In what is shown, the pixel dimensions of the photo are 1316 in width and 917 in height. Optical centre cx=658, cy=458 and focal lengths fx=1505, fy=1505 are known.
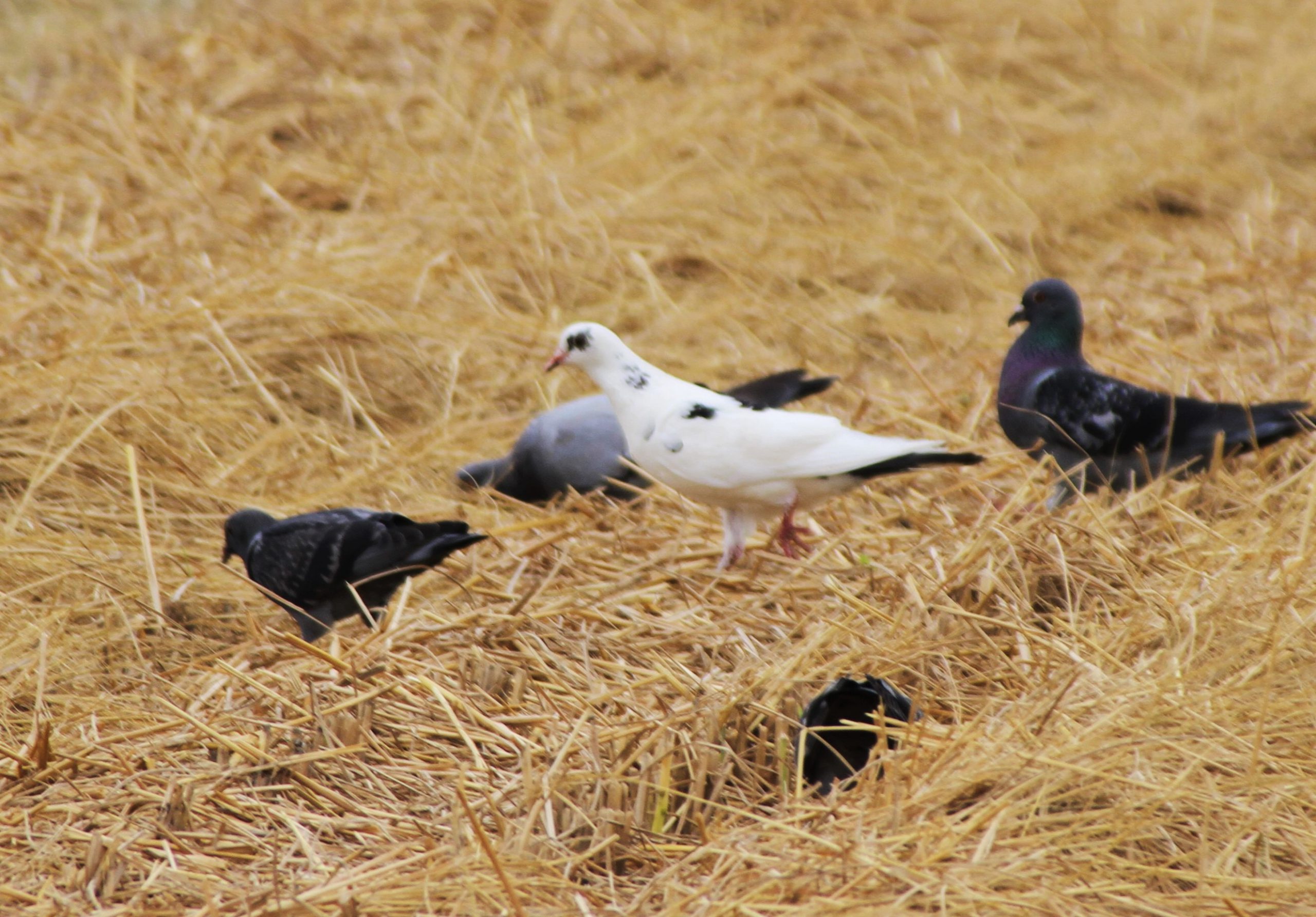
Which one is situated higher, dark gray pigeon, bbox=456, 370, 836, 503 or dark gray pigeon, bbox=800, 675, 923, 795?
dark gray pigeon, bbox=800, 675, 923, 795

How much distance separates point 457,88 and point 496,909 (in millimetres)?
6742

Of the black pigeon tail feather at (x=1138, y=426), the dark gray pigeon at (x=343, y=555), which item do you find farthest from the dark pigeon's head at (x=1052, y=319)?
the dark gray pigeon at (x=343, y=555)

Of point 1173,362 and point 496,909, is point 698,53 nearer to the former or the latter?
point 1173,362

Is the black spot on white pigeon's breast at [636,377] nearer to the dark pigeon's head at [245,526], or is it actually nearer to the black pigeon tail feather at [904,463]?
the black pigeon tail feather at [904,463]

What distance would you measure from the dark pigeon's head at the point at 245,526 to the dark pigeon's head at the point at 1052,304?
2.45 m

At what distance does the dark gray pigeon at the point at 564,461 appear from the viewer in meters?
5.04

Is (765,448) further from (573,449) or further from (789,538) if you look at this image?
(573,449)

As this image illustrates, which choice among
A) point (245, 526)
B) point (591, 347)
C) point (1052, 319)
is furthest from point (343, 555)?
point (1052, 319)

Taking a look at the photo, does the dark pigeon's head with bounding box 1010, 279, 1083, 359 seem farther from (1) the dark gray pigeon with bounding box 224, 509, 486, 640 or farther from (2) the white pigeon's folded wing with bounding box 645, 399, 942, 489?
(1) the dark gray pigeon with bounding box 224, 509, 486, 640

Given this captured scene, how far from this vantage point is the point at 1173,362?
5.77 metres

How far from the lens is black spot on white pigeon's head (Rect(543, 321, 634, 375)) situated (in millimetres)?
4484

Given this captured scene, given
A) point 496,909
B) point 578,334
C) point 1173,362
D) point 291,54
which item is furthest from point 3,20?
point 496,909

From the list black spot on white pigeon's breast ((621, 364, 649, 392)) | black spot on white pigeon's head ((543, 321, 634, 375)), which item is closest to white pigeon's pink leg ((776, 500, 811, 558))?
black spot on white pigeon's breast ((621, 364, 649, 392))

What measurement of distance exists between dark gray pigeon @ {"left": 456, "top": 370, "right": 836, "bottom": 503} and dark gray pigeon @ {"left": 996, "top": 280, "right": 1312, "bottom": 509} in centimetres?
74
